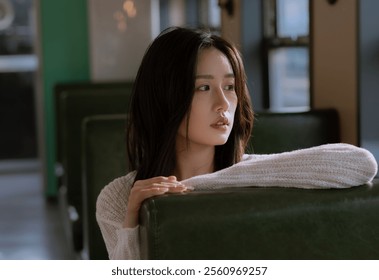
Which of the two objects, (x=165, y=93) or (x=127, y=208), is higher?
(x=165, y=93)

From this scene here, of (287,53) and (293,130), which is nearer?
(293,130)

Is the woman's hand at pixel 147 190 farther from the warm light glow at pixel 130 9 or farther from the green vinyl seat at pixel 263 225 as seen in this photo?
the warm light glow at pixel 130 9

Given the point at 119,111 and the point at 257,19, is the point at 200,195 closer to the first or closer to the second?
the point at 119,111

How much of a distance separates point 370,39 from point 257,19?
1.45 metres

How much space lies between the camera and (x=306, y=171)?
110 centimetres

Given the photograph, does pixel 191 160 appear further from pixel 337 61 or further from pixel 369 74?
pixel 337 61

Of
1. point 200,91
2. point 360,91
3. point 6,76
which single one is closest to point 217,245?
point 200,91

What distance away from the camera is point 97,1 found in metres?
5.03

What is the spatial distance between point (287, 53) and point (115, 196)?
230cm

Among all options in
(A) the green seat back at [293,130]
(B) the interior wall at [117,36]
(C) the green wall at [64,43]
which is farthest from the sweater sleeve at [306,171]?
(C) the green wall at [64,43]

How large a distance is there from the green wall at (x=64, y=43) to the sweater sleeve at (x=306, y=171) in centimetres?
411

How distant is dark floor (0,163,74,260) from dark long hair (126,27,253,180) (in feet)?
7.19

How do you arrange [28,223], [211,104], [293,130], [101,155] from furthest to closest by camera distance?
[28,223] < [293,130] < [101,155] < [211,104]

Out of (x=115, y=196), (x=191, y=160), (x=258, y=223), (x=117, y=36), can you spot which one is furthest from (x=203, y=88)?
(x=117, y=36)
